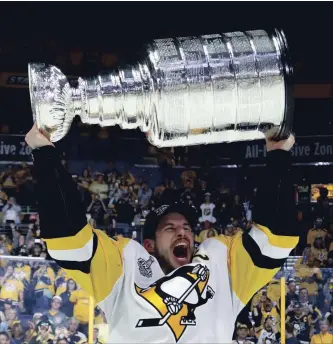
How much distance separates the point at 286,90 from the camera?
2.06 meters

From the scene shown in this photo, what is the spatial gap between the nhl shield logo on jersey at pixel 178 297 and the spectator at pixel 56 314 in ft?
8.42

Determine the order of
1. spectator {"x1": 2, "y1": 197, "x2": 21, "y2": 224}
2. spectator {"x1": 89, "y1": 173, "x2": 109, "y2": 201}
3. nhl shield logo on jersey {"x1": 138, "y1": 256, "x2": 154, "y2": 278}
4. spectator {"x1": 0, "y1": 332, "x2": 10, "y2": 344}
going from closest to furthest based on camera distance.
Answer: nhl shield logo on jersey {"x1": 138, "y1": 256, "x2": 154, "y2": 278} < spectator {"x1": 0, "y1": 332, "x2": 10, "y2": 344} < spectator {"x1": 2, "y1": 197, "x2": 21, "y2": 224} < spectator {"x1": 89, "y1": 173, "x2": 109, "y2": 201}

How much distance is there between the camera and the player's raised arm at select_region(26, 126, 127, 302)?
2156mm

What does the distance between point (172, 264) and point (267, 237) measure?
340 millimetres

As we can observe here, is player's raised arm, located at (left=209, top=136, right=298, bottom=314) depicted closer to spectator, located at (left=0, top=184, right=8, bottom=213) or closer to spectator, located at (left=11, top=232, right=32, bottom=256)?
spectator, located at (left=11, top=232, right=32, bottom=256)

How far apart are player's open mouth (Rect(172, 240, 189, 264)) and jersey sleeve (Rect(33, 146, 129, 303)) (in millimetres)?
258

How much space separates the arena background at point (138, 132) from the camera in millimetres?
7867

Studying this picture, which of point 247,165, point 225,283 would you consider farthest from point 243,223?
point 225,283

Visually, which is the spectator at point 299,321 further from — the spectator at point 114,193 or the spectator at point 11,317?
the spectator at point 114,193

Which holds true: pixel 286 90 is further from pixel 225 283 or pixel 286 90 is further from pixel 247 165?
pixel 247 165

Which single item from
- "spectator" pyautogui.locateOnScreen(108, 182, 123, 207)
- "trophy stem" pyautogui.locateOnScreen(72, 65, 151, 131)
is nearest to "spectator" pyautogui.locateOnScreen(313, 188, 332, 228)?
"spectator" pyautogui.locateOnScreen(108, 182, 123, 207)

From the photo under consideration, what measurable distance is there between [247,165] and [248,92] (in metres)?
6.29

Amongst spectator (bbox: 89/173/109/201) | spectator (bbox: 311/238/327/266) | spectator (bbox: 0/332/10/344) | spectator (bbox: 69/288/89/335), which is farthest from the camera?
spectator (bbox: 89/173/109/201)

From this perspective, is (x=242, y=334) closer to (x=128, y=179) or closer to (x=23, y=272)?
(x=23, y=272)
